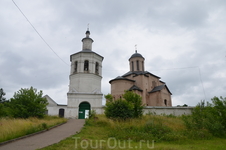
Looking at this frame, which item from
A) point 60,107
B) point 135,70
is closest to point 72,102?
point 60,107

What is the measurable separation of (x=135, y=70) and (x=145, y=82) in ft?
13.4

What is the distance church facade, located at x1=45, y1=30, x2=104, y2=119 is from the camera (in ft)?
58.1

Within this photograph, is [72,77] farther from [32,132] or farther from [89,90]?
[32,132]

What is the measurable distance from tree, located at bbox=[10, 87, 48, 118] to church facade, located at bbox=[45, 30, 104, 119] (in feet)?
12.9

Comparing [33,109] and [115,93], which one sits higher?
[115,93]

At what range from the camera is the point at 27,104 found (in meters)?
13.4

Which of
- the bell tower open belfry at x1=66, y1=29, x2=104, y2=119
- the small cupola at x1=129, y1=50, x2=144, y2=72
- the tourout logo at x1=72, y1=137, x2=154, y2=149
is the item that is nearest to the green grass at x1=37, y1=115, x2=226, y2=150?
the tourout logo at x1=72, y1=137, x2=154, y2=149

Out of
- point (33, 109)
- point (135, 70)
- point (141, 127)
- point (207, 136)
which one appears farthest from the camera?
point (135, 70)

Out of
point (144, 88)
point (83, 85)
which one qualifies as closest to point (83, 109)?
point (83, 85)

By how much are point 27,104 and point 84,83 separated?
22.4 ft

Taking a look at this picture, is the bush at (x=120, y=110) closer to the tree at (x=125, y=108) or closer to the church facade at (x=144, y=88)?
the tree at (x=125, y=108)

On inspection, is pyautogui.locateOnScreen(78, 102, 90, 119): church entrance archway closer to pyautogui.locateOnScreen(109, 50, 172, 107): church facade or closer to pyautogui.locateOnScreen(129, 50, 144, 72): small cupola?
pyautogui.locateOnScreen(109, 50, 172, 107): church facade

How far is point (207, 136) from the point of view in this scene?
27.2ft

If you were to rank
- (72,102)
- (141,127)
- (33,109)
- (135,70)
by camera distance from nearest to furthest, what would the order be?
1. (141,127)
2. (33,109)
3. (72,102)
4. (135,70)
